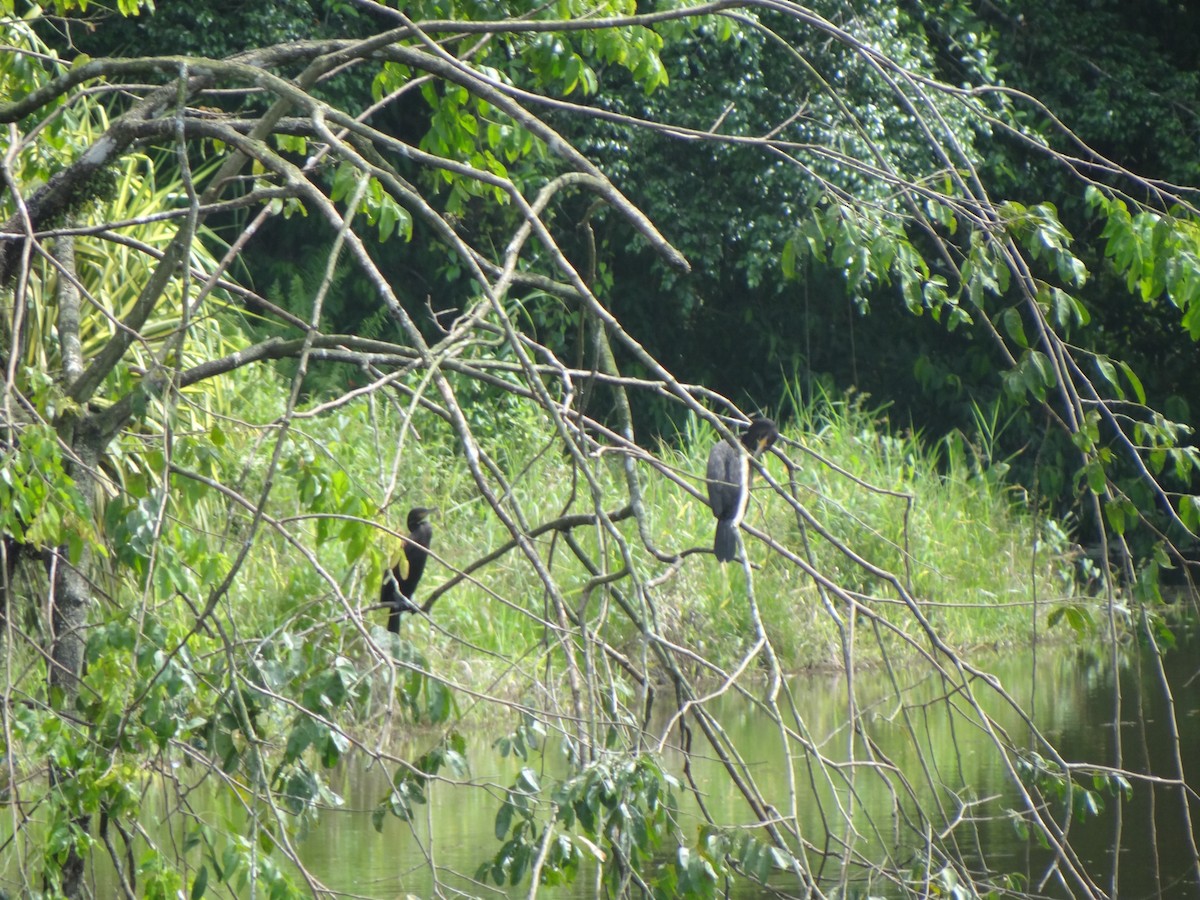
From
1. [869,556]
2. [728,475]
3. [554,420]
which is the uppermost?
[554,420]

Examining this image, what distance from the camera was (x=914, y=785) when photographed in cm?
593

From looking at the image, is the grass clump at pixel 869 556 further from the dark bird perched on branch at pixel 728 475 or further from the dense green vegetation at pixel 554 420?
Answer: the dark bird perched on branch at pixel 728 475

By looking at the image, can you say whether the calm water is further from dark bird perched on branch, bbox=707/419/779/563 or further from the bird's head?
the bird's head

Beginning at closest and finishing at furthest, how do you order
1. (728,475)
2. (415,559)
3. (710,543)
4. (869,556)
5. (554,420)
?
(554,420) → (728,475) → (415,559) → (710,543) → (869,556)

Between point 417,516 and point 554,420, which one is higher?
point 554,420

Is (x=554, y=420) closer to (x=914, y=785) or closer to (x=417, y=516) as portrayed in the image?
(x=417, y=516)

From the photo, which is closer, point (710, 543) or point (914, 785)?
point (914, 785)

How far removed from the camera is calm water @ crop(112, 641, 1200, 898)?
4730 millimetres

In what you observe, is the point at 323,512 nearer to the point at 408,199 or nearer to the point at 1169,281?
the point at 408,199

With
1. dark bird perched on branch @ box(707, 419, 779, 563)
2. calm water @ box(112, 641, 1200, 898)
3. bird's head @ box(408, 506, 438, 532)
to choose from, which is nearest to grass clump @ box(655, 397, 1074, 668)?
Answer: calm water @ box(112, 641, 1200, 898)

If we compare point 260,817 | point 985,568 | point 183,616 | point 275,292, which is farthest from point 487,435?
point 260,817

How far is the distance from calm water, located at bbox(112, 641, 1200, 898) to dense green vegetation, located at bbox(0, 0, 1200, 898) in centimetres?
13

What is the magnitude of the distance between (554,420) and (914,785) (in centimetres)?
440

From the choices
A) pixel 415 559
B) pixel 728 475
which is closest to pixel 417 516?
pixel 415 559
